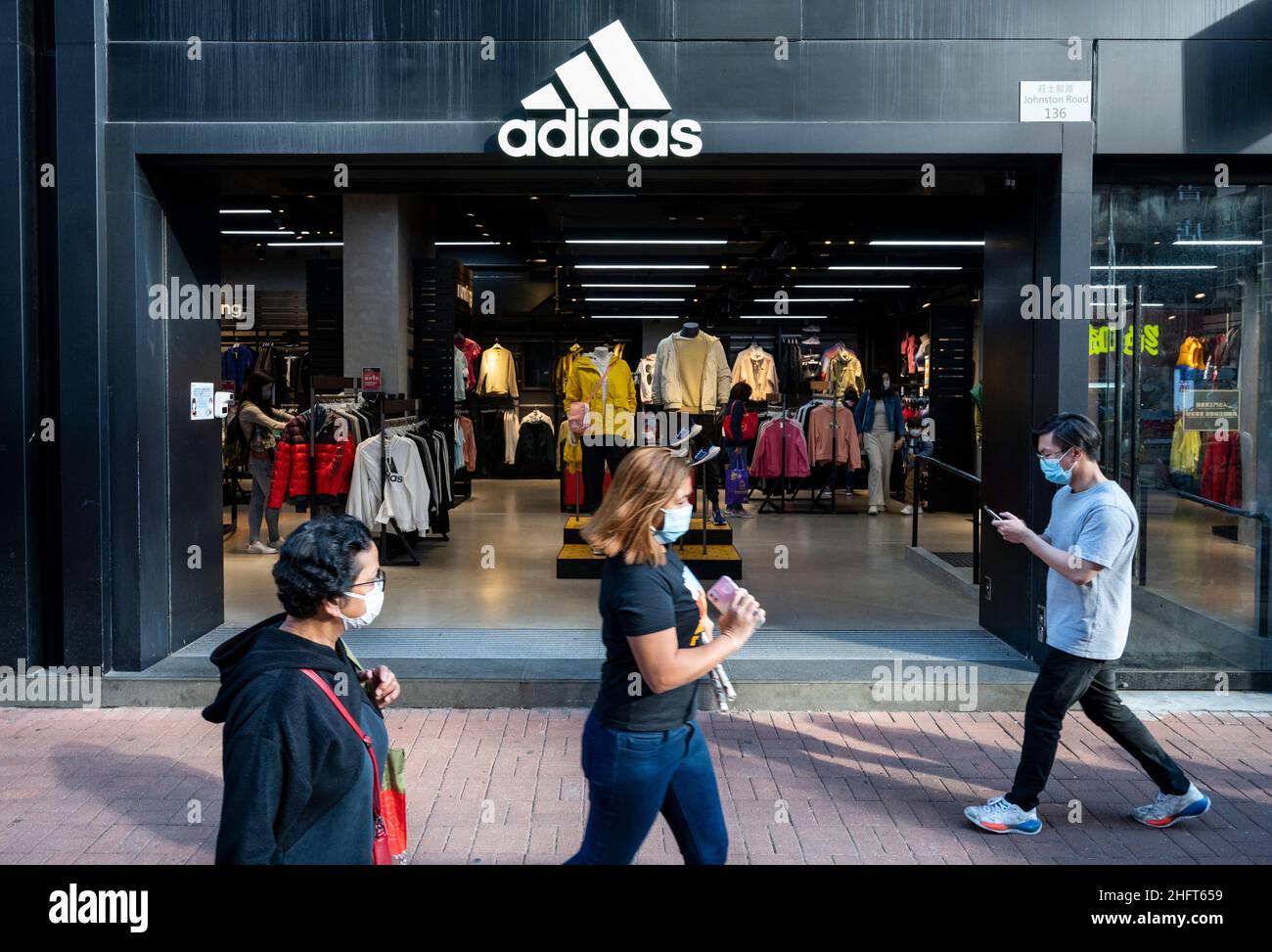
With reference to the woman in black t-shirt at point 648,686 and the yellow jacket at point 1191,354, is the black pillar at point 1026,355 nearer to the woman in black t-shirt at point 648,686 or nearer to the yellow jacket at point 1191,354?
the yellow jacket at point 1191,354

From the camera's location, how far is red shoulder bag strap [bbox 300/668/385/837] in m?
2.33

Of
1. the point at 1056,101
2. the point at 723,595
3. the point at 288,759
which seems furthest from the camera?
the point at 1056,101

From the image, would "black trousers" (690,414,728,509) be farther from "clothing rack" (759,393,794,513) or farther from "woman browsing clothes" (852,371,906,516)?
"woman browsing clothes" (852,371,906,516)

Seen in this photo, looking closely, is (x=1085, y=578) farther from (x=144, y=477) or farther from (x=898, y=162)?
(x=144, y=477)

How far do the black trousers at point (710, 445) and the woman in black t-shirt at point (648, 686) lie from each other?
25.4ft

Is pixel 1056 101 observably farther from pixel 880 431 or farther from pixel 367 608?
pixel 880 431

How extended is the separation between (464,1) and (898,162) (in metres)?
2.58

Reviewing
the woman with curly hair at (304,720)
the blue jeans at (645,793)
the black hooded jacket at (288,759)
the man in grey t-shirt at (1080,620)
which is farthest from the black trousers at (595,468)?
the black hooded jacket at (288,759)

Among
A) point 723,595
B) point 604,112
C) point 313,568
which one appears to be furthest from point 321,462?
point 313,568

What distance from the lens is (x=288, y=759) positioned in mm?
2234

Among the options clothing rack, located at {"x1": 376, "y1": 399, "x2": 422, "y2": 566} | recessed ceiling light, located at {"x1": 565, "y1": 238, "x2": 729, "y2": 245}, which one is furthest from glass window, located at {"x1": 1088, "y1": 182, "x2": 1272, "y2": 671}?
recessed ceiling light, located at {"x1": 565, "y1": 238, "x2": 729, "y2": 245}

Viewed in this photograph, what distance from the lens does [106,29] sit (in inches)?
250

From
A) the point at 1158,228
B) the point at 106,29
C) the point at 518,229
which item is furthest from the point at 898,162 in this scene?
the point at 518,229

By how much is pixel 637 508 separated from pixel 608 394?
9.04 m
